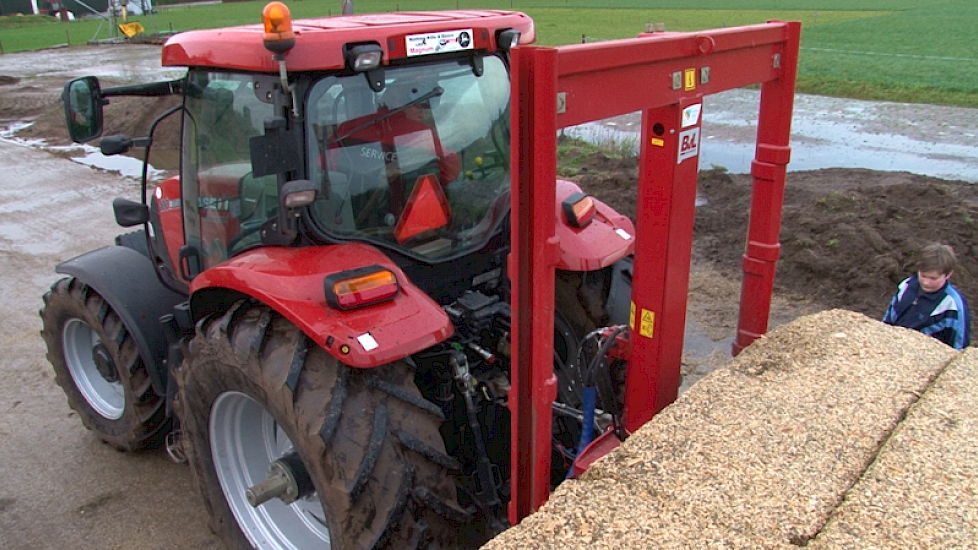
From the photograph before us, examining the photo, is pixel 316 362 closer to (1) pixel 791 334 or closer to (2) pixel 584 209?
(2) pixel 584 209

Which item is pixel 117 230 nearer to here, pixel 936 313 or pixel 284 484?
pixel 284 484

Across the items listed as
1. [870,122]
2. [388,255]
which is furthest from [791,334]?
[870,122]

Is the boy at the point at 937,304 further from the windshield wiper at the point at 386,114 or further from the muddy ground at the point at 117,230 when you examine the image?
the windshield wiper at the point at 386,114

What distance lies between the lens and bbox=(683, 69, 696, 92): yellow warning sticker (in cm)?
226

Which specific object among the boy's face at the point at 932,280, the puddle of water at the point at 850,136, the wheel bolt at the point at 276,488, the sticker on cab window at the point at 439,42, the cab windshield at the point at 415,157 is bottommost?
the puddle of water at the point at 850,136

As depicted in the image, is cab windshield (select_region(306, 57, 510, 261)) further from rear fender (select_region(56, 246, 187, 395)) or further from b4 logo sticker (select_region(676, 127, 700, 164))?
rear fender (select_region(56, 246, 187, 395))

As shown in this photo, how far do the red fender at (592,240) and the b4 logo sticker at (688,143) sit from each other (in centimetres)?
85

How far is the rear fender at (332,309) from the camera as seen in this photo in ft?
7.97

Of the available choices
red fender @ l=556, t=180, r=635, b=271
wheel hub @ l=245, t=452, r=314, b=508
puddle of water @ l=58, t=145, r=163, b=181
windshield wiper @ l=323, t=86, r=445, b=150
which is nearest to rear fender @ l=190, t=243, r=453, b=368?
windshield wiper @ l=323, t=86, r=445, b=150

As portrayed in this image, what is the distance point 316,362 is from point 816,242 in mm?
4974

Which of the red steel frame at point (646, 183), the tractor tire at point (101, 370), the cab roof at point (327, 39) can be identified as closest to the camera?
the red steel frame at point (646, 183)

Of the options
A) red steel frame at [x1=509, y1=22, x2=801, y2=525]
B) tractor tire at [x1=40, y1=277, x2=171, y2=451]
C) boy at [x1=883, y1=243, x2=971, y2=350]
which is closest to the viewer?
red steel frame at [x1=509, y1=22, x2=801, y2=525]

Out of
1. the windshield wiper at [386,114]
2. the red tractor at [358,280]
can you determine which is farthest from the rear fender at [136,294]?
the windshield wiper at [386,114]

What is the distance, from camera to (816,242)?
6.27m
